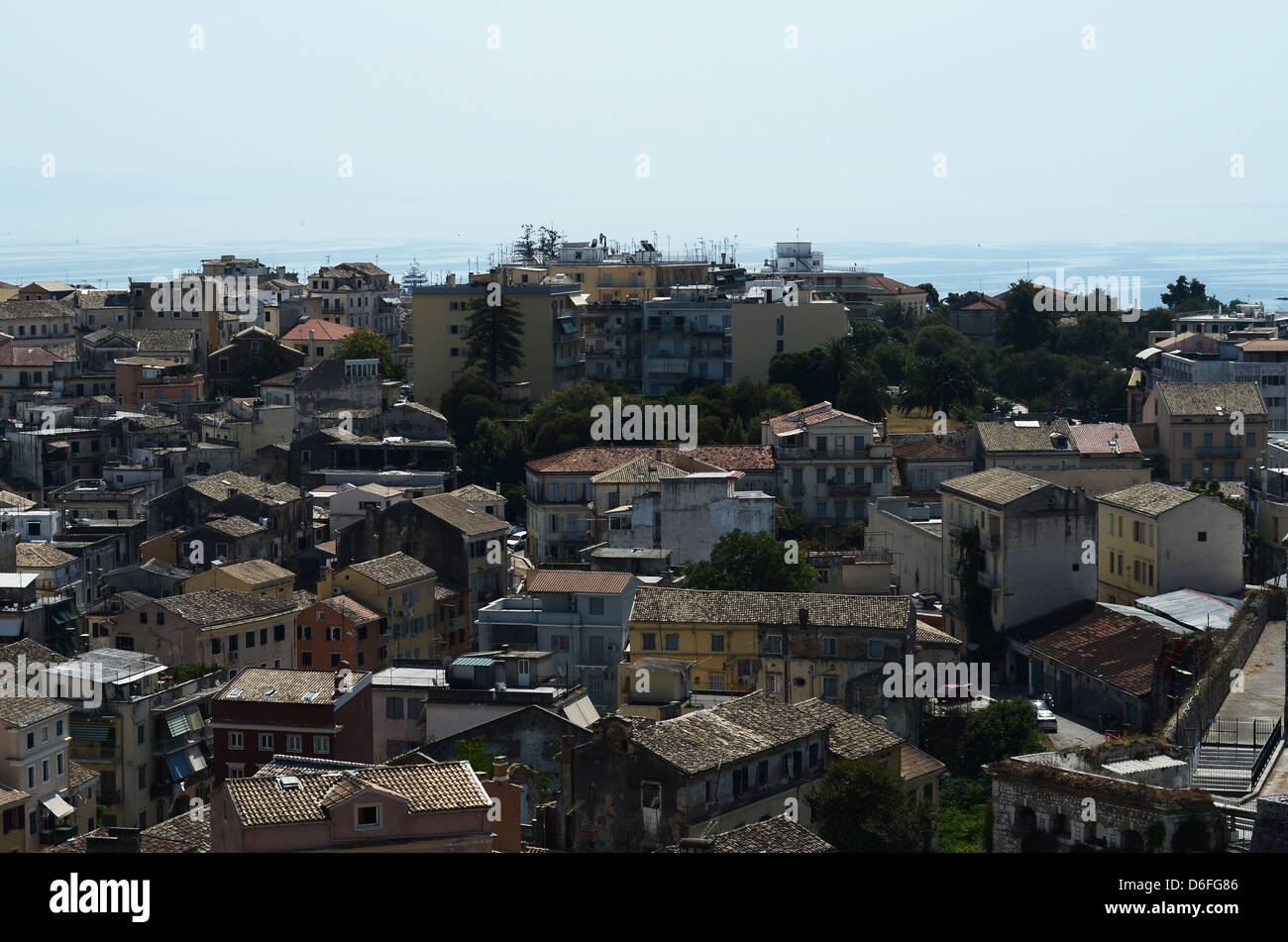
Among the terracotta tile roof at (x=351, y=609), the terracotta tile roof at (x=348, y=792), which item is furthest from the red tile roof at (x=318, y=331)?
the terracotta tile roof at (x=348, y=792)

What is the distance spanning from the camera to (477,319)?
81188mm

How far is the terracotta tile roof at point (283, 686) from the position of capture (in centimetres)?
4141

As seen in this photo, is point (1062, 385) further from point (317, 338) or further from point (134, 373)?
point (134, 373)

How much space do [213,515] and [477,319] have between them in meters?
19.9

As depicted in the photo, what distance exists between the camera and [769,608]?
1775 inches

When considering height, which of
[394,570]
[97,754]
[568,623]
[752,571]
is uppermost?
[752,571]

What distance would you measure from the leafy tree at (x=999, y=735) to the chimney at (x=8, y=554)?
27.1m

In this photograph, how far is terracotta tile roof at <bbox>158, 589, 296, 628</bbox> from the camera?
49.8 meters

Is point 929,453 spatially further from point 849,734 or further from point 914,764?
point 849,734

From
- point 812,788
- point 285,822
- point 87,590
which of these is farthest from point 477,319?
point 285,822

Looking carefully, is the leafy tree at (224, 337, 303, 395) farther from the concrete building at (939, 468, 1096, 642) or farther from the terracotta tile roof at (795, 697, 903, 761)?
the terracotta tile roof at (795, 697, 903, 761)

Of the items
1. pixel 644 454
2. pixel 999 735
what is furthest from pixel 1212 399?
pixel 999 735

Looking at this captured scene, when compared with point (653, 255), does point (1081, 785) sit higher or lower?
lower

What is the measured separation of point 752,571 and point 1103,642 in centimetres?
913
